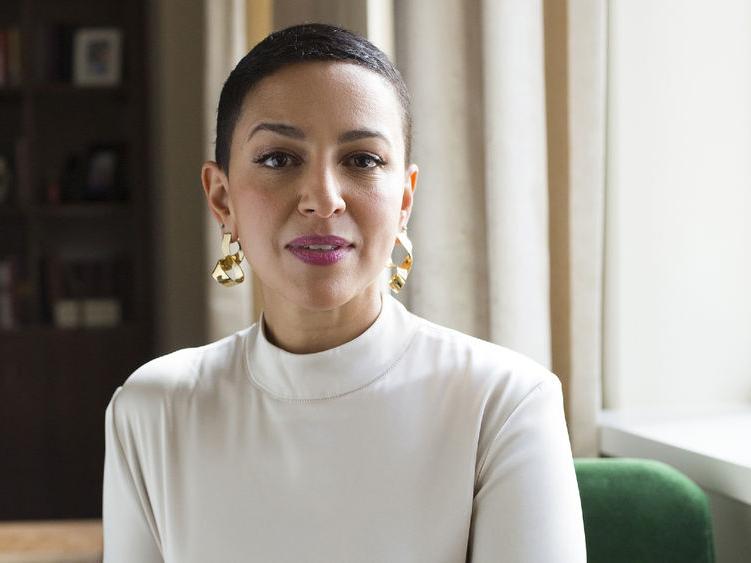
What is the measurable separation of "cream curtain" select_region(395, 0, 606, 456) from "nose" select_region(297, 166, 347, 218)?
2.12 ft

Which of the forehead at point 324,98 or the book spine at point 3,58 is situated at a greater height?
the book spine at point 3,58

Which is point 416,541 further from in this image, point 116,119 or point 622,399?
point 116,119

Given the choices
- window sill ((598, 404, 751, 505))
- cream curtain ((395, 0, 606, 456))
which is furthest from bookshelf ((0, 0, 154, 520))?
window sill ((598, 404, 751, 505))

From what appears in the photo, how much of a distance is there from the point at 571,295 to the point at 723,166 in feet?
1.56

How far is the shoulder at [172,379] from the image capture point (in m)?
1.21

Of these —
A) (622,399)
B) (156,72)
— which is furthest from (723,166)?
(156,72)

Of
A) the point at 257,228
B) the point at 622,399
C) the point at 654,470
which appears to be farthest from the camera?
the point at 622,399

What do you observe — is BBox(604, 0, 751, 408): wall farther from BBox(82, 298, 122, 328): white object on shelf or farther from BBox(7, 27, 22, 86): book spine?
BBox(7, 27, 22, 86): book spine

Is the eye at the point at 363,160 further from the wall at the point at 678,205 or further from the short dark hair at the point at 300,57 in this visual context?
the wall at the point at 678,205

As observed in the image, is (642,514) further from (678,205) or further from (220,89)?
(220,89)

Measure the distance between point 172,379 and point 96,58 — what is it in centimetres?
288

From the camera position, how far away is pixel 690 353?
1948mm

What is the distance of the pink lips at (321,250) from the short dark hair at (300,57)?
0.16m

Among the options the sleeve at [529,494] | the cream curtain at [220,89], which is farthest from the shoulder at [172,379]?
the cream curtain at [220,89]
